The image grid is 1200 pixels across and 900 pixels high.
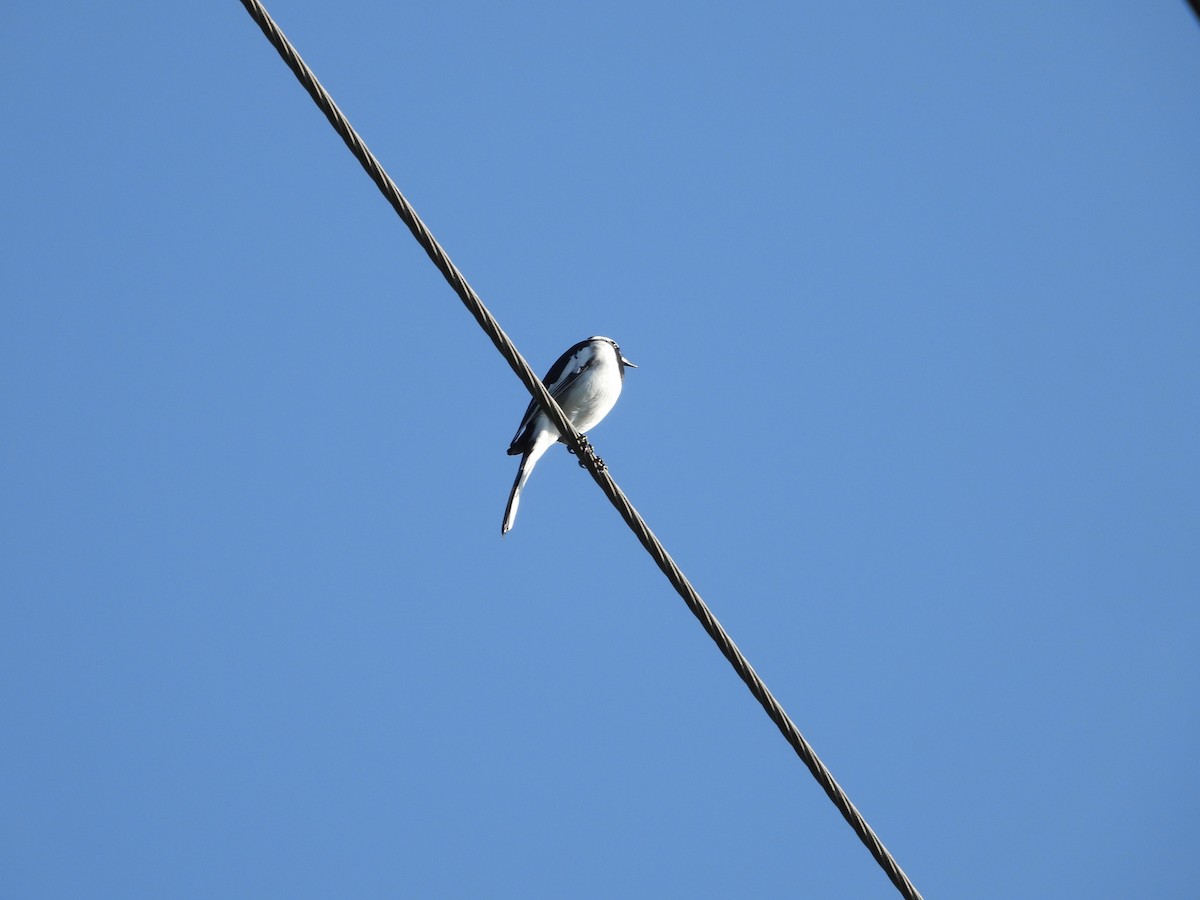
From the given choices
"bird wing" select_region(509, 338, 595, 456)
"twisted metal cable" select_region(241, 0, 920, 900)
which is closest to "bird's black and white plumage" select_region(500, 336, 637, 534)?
"bird wing" select_region(509, 338, 595, 456)

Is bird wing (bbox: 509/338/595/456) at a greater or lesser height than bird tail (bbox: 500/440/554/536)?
greater

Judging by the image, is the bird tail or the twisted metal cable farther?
the bird tail

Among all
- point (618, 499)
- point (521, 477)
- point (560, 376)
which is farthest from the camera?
point (560, 376)

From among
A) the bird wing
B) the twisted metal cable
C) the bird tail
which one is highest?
the bird wing

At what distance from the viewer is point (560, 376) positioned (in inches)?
283

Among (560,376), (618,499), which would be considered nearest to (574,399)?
(560,376)

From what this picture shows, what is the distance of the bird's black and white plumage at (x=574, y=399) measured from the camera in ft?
21.2

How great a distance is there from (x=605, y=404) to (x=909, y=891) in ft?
13.5

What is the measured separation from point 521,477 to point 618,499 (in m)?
2.73

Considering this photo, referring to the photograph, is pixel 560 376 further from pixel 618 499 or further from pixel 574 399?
pixel 618 499

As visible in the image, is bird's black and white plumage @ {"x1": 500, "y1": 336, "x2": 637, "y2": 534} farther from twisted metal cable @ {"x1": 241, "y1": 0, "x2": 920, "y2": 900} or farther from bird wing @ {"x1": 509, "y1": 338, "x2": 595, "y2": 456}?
twisted metal cable @ {"x1": 241, "y1": 0, "x2": 920, "y2": 900}

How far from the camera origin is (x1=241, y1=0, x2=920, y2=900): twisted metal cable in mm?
3061

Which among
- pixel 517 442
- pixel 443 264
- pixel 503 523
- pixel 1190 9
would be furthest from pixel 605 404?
pixel 1190 9

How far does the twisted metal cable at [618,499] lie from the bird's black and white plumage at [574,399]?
8.85 ft
